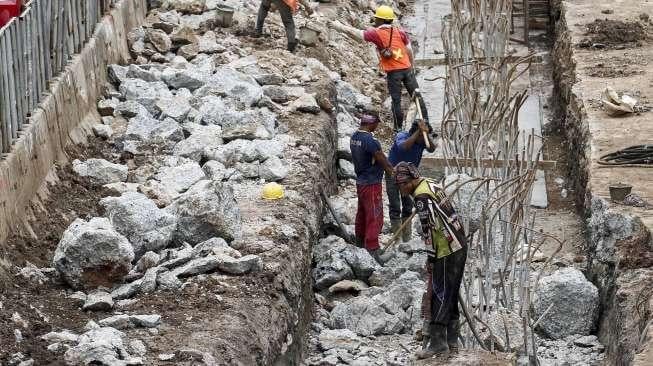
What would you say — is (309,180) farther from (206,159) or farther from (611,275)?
(611,275)

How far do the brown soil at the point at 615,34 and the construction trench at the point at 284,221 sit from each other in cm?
15

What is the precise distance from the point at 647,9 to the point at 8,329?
11890 mm

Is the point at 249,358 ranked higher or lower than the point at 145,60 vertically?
lower

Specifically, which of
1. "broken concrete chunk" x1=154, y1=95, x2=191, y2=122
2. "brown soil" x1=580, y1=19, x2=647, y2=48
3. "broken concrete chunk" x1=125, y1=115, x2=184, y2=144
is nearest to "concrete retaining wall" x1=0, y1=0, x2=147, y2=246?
"broken concrete chunk" x1=125, y1=115, x2=184, y2=144

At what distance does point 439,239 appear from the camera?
856 centimetres

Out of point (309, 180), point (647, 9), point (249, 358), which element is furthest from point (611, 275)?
point (647, 9)

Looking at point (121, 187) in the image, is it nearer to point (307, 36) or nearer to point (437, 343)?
point (437, 343)

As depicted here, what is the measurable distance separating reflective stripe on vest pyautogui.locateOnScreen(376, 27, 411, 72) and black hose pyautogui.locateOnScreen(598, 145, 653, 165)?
8.88ft

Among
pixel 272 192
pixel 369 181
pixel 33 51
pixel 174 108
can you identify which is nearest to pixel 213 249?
pixel 272 192

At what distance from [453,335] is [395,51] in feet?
17.7

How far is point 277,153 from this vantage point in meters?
11.8

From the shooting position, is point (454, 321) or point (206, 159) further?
point (206, 159)

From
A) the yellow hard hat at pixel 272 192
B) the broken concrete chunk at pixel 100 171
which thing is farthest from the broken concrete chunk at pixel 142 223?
the yellow hard hat at pixel 272 192

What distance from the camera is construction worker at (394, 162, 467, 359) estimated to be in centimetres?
852
